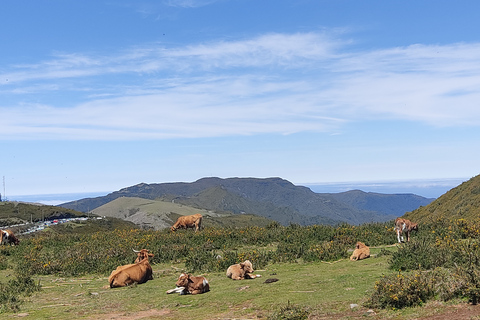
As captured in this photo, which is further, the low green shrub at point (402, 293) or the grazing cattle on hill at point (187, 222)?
the grazing cattle on hill at point (187, 222)

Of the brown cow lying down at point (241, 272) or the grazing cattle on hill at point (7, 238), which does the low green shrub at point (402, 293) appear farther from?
the grazing cattle on hill at point (7, 238)

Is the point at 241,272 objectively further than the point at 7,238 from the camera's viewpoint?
No

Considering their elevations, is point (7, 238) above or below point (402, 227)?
below

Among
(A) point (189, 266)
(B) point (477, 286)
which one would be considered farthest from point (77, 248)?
(B) point (477, 286)

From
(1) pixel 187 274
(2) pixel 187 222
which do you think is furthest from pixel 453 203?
(1) pixel 187 274

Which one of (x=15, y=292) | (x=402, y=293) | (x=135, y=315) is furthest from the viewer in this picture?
(x=15, y=292)

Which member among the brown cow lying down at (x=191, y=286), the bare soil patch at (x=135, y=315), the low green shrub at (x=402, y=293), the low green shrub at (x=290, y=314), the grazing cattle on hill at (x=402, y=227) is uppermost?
the grazing cattle on hill at (x=402, y=227)

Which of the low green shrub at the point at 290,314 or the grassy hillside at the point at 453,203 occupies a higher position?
the grassy hillside at the point at 453,203

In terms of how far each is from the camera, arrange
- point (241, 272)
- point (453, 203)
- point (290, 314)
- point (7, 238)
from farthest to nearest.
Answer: point (453, 203)
point (7, 238)
point (241, 272)
point (290, 314)

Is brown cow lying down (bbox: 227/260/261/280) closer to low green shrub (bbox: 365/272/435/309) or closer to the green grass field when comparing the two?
the green grass field

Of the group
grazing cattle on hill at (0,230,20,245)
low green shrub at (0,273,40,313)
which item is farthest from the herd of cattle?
grazing cattle on hill at (0,230,20,245)

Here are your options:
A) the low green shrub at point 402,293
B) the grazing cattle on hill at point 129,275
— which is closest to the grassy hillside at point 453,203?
the grazing cattle on hill at point 129,275

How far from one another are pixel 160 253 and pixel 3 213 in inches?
4418

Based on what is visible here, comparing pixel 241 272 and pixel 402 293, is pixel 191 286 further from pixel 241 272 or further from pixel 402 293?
pixel 402 293
